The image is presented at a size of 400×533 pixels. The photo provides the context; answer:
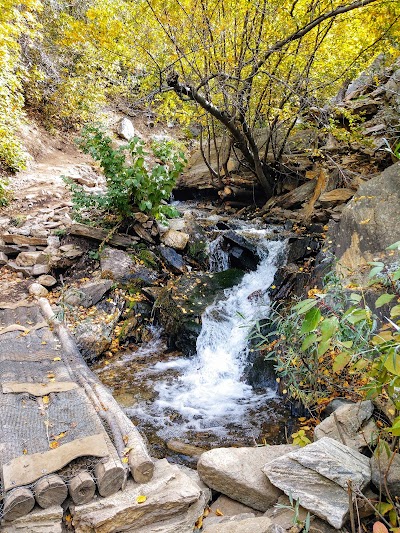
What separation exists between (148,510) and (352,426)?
1.44 m

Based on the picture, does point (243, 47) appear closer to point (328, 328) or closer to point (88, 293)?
point (88, 293)

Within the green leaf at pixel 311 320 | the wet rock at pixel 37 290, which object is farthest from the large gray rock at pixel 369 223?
the wet rock at pixel 37 290

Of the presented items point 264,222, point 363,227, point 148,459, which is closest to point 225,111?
point 264,222

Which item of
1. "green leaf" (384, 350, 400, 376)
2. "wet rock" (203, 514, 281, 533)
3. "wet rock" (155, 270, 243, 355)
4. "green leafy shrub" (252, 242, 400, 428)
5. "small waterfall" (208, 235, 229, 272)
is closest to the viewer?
"green leaf" (384, 350, 400, 376)

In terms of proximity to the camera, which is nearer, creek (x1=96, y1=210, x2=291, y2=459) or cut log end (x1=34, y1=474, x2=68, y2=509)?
cut log end (x1=34, y1=474, x2=68, y2=509)

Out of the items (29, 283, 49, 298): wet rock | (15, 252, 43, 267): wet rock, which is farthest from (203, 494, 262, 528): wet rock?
(15, 252, 43, 267): wet rock

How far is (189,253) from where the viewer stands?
720cm

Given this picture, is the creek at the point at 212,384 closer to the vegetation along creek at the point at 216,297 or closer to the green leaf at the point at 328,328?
the vegetation along creek at the point at 216,297

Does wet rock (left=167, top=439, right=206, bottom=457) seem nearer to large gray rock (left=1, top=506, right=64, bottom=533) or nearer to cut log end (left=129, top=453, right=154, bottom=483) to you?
cut log end (left=129, top=453, right=154, bottom=483)

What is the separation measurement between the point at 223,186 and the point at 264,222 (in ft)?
6.47

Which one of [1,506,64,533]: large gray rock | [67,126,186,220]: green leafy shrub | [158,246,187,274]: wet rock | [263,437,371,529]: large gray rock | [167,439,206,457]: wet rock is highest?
[67,126,186,220]: green leafy shrub

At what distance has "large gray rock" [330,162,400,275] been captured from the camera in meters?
4.57

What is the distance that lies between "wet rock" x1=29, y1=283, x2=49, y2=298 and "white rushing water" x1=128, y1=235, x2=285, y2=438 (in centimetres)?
220

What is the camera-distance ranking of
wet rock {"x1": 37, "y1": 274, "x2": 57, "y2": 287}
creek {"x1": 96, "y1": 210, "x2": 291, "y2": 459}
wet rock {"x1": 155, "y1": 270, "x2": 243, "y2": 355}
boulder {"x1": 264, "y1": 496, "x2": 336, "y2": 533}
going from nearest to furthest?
boulder {"x1": 264, "y1": 496, "x2": 336, "y2": 533}
creek {"x1": 96, "y1": 210, "x2": 291, "y2": 459}
wet rock {"x1": 155, "y1": 270, "x2": 243, "y2": 355}
wet rock {"x1": 37, "y1": 274, "x2": 57, "y2": 287}
